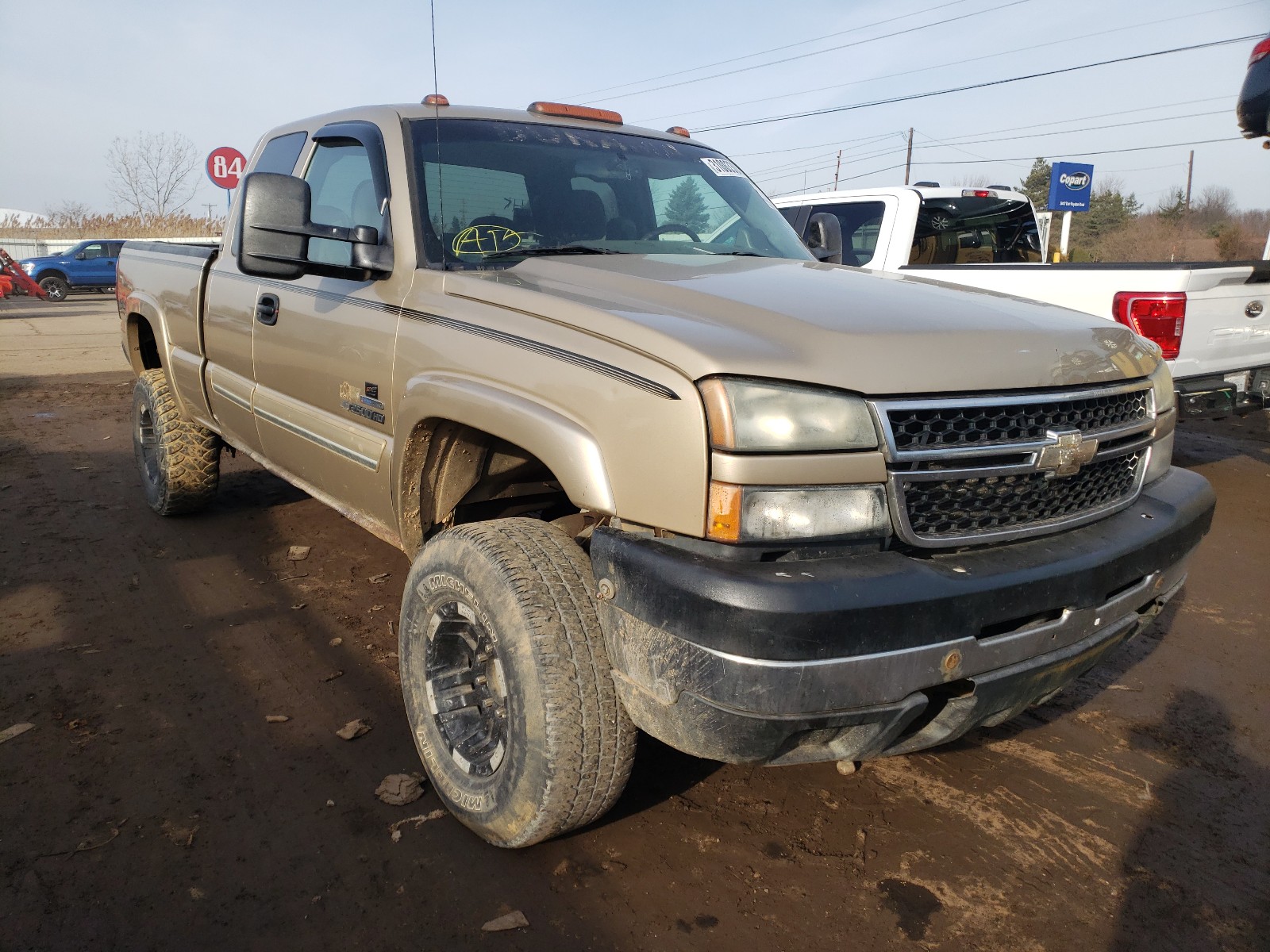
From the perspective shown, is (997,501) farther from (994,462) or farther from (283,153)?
(283,153)

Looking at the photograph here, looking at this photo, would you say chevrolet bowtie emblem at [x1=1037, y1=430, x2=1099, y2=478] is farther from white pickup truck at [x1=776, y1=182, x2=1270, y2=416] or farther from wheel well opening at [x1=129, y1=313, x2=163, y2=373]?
wheel well opening at [x1=129, y1=313, x2=163, y2=373]

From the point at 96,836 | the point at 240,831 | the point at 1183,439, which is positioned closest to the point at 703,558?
the point at 240,831

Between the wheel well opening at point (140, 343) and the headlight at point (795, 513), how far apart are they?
189 inches

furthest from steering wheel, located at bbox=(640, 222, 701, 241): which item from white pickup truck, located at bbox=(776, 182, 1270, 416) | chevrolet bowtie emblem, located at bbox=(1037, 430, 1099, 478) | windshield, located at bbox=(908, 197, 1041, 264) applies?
windshield, located at bbox=(908, 197, 1041, 264)

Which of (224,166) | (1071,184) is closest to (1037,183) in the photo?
(1071,184)

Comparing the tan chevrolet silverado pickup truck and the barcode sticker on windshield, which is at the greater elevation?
the barcode sticker on windshield

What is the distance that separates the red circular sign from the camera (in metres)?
11.2

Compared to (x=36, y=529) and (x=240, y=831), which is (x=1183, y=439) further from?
(x=36, y=529)

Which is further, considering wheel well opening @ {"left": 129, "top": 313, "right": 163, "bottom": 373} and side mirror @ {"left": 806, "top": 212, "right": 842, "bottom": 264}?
wheel well opening @ {"left": 129, "top": 313, "right": 163, "bottom": 373}

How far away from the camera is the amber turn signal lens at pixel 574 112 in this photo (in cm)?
363

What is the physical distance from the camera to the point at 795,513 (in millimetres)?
1928

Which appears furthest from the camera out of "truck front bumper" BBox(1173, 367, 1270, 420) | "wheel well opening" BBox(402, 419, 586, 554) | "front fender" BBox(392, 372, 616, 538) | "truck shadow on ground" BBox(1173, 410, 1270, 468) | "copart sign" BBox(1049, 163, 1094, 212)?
"copart sign" BBox(1049, 163, 1094, 212)

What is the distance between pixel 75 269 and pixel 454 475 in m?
28.1

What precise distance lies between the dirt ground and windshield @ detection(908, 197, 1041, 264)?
12.3ft
